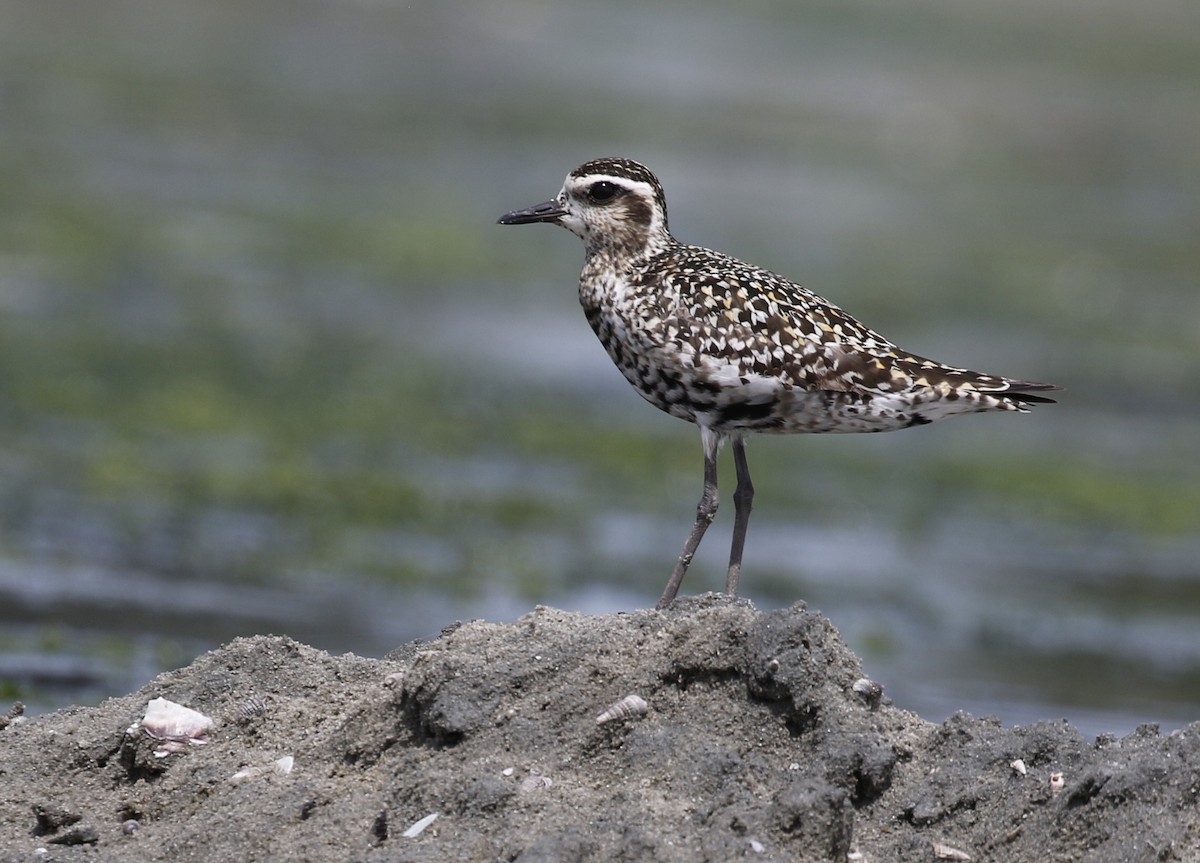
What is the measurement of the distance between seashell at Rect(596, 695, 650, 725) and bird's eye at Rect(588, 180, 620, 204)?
2.84 m

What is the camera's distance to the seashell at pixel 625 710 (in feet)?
21.9

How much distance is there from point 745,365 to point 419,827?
259 centimetres

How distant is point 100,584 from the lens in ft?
39.8

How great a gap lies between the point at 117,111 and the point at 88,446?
1449 centimetres

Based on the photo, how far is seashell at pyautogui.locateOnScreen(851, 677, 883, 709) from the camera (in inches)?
272

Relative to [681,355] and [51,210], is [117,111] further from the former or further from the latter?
[681,355]

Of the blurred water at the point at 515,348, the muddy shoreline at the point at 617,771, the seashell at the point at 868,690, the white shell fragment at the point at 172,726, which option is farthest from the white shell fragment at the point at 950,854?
the blurred water at the point at 515,348

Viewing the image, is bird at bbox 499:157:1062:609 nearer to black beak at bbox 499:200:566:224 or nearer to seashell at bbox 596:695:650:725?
black beak at bbox 499:200:566:224

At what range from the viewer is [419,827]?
6305mm

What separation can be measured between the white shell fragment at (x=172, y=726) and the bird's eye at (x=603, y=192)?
9.80ft

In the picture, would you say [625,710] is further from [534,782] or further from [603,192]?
[603,192]

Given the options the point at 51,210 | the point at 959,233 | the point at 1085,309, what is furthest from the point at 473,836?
the point at 959,233

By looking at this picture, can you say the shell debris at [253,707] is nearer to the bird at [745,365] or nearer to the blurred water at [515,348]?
the bird at [745,365]

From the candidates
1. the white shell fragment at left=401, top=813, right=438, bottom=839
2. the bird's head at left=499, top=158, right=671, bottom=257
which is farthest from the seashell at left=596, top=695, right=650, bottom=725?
the bird's head at left=499, top=158, right=671, bottom=257
